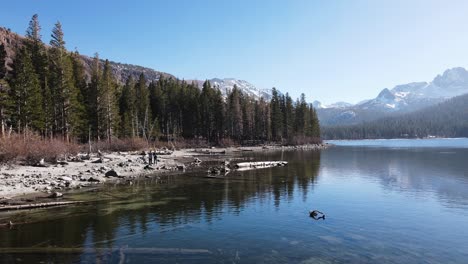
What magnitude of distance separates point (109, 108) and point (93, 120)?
422 centimetres

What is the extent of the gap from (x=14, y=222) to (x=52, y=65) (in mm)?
54847

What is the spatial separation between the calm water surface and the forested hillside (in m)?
22.7

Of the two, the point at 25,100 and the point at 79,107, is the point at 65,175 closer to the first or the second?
the point at 25,100

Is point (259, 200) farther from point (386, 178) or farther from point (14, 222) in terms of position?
point (386, 178)

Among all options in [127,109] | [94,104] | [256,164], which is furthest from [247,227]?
[127,109]

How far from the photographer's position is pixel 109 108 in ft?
253

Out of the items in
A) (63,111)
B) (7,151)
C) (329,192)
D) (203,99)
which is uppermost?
(203,99)

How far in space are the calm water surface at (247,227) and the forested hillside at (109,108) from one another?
74.5 ft

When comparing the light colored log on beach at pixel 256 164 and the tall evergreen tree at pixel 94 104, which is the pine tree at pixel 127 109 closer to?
the tall evergreen tree at pixel 94 104

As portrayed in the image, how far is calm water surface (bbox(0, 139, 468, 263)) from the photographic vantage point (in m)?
15.7

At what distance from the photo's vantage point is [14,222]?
20.1m

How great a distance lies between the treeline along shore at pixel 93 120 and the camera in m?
39.2

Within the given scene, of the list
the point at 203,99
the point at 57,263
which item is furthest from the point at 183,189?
the point at 203,99

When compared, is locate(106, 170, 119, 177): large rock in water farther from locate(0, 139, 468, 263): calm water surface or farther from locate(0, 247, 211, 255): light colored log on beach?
locate(0, 247, 211, 255): light colored log on beach
